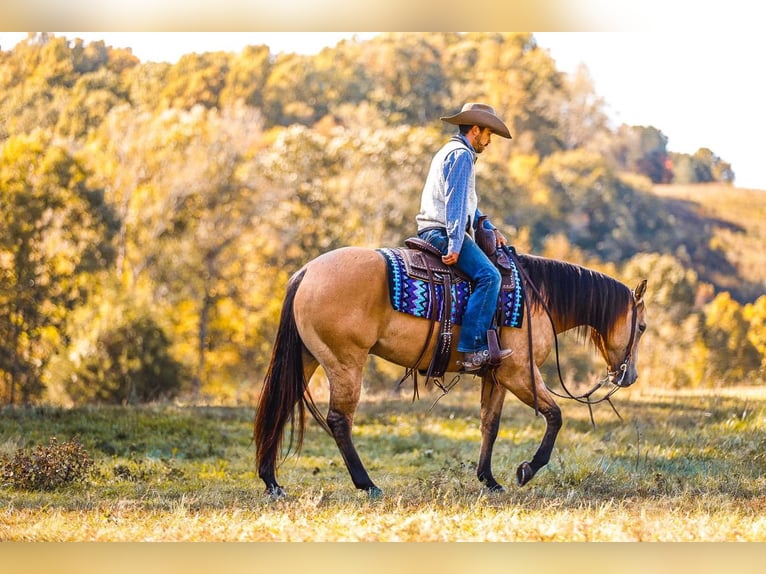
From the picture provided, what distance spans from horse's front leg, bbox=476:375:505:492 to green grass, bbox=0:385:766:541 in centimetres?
11

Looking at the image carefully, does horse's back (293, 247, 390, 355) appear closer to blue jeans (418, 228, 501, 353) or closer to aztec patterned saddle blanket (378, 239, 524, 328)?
aztec patterned saddle blanket (378, 239, 524, 328)

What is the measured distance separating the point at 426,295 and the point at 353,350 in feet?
2.11

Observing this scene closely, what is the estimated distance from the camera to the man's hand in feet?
22.8

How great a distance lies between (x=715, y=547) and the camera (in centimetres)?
652

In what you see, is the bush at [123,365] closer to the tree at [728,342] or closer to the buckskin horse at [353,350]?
the buckskin horse at [353,350]

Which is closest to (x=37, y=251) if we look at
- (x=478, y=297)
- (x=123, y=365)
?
(x=123, y=365)

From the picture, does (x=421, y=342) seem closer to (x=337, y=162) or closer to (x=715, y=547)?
(x=715, y=547)

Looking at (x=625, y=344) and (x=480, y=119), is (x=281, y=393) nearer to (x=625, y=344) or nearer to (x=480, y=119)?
(x=480, y=119)

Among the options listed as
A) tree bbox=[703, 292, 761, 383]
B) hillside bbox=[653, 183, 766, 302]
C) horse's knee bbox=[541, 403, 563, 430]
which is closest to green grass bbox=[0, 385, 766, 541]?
horse's knee bbox=[541, 403, 563, 430]

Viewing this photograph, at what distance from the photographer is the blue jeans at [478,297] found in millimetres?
6930

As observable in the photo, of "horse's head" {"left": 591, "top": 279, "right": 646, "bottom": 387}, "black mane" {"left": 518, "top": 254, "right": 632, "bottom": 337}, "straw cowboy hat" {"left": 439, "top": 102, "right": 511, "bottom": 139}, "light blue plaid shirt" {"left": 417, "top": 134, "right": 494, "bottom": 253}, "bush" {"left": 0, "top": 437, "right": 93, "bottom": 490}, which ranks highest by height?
"straw cowboy hat" {"left": 439, "top": 102, "right": 511, "bottom": 139}

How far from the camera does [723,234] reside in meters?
25.4

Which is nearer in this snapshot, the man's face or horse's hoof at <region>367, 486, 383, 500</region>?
horse's hoof at <region>367, 486, 383, 500</region>

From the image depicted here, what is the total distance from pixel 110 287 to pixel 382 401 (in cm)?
648
